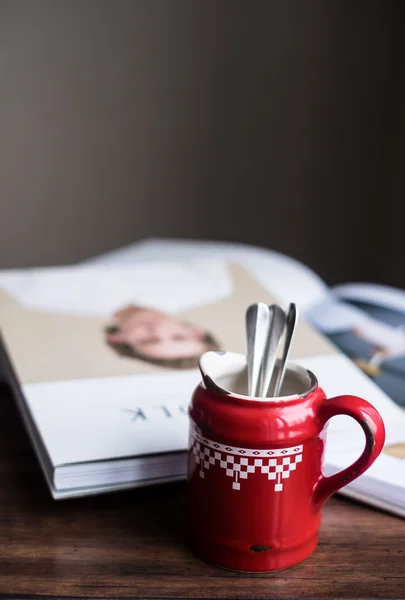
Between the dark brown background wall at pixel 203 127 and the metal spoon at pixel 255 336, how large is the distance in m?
1.41

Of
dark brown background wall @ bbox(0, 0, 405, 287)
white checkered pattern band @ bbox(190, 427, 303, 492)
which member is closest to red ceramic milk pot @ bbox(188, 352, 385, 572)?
white checkered pattern band @ bbox(190, 427, 303, 492)

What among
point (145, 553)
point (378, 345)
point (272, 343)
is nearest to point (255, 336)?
point (272, 343)

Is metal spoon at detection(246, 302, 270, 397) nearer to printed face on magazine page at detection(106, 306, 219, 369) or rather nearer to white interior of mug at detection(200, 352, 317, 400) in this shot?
white interior of mug at detection(200, 352, 317, 400)

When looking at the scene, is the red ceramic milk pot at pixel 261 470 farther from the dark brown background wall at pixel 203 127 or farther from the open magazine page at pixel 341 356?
the dark brown background wall at pixel 203 127

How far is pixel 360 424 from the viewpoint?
43 cm

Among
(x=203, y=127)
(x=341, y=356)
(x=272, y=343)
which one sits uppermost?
(x=272, y=343)

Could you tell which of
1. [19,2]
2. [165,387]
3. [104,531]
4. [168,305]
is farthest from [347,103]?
[104,531]

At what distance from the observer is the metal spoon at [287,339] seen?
17.9 inches

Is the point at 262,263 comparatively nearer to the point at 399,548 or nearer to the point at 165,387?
the point at 165,387

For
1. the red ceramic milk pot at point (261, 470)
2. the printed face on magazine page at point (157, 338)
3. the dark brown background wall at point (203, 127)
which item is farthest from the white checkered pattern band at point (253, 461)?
the dark brown background wall at point (203, 127)

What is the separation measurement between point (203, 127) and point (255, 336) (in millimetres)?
1441

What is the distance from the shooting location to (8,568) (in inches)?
17.4

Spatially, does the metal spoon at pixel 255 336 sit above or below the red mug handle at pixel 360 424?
above

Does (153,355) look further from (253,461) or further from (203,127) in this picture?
(203,127)
